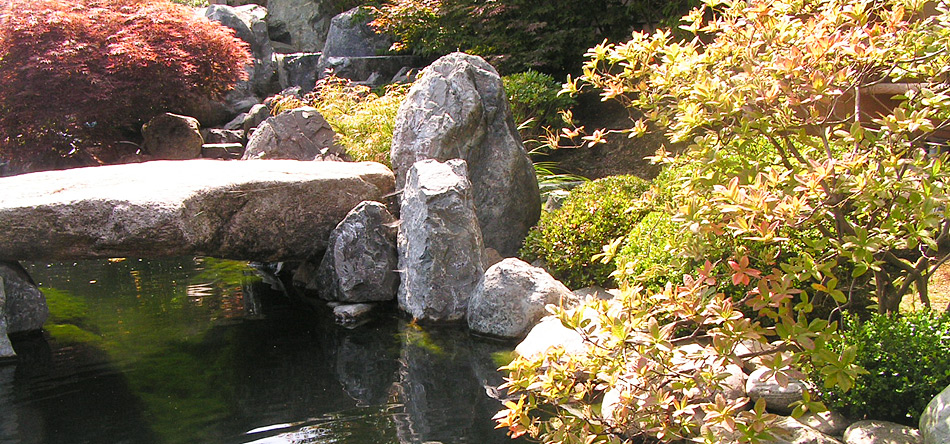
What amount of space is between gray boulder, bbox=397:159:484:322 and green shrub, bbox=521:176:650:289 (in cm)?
70

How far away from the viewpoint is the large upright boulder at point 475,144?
6.85 meters

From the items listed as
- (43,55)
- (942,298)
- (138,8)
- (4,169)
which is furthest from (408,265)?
(4,169)

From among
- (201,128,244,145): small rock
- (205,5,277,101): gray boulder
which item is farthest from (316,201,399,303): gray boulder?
(205,5,277,101): gray boulder

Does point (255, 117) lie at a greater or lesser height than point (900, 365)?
lesser

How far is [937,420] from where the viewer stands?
297cm

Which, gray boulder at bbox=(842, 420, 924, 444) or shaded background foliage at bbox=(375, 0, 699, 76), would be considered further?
shaded background foliage at bbox=(375, 0, 699, 76)

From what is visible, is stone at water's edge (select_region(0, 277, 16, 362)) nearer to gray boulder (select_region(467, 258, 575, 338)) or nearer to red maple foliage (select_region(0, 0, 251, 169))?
gray boulder (select_region(467, 258, 575, 338))

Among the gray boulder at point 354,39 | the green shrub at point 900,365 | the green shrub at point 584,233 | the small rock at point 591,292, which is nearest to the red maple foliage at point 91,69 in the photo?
the gray boulder at point 354,39

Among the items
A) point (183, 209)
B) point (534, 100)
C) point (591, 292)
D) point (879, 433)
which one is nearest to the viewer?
point (879, 433)

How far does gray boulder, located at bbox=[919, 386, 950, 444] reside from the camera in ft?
9.57

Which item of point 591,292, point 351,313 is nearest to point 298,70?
point 351,313

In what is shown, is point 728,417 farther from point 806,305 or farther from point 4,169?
point 4,169

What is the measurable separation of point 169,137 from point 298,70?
4883 mm

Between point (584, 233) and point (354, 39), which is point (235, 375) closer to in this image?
point (584, 233)
